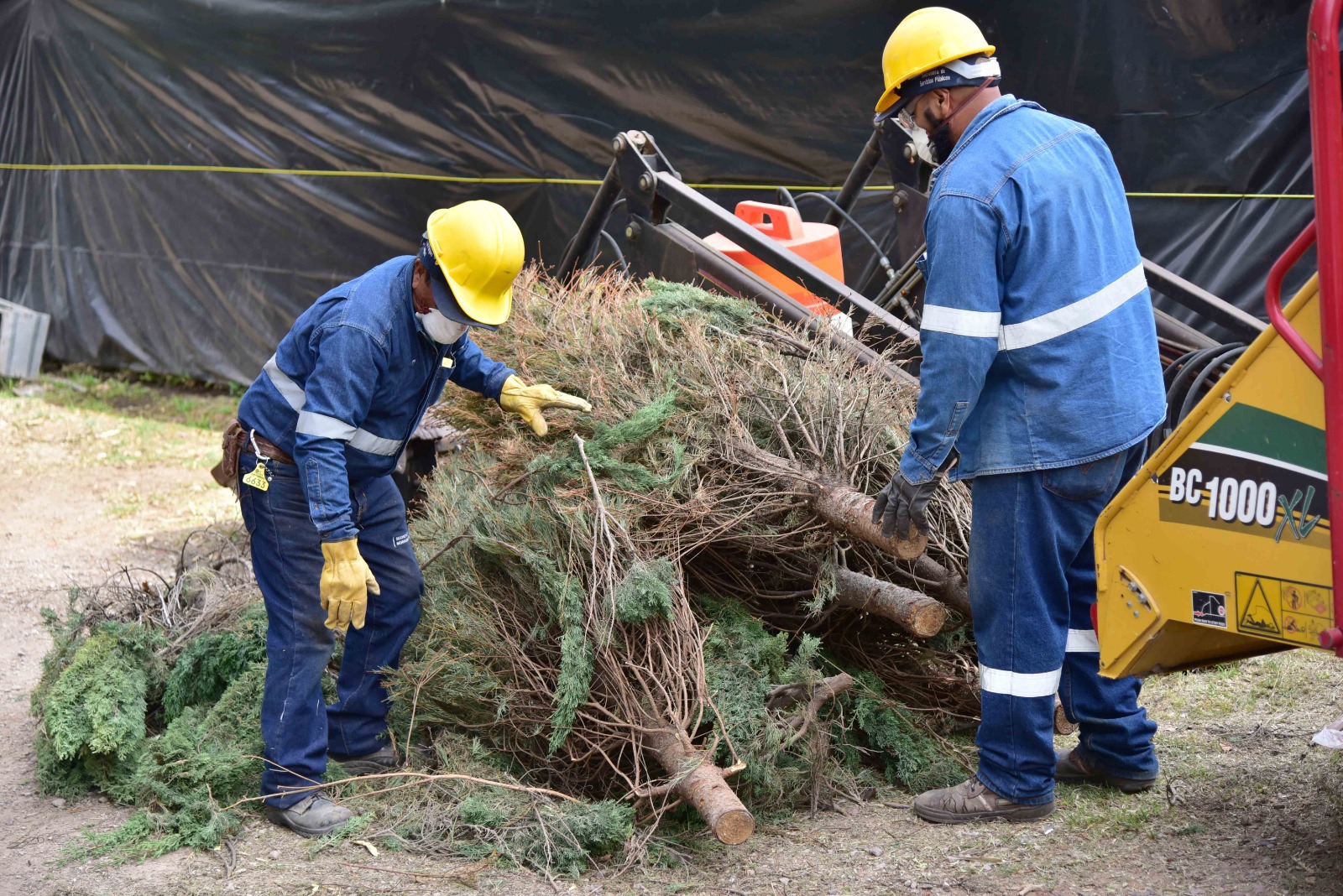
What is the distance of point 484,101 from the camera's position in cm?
837

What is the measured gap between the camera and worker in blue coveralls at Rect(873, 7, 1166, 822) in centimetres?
304

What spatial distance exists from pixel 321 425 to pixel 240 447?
1.50 ft

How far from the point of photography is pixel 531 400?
3.92m

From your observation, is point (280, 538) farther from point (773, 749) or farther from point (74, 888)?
point (773, 749)

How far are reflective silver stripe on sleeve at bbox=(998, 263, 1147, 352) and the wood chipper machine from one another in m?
0.42

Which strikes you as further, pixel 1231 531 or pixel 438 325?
pixel 438 325

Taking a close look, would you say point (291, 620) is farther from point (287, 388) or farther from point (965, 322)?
point (965, 322)

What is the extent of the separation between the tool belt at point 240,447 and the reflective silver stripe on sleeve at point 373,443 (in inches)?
8.6

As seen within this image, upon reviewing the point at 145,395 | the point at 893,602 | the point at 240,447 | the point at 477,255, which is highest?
the point at 477,255

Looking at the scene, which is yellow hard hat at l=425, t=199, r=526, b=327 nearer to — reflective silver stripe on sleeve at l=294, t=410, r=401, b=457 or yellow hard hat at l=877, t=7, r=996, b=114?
reflective silver stripe on sleeve at l=294, t=410, r=401, b=457

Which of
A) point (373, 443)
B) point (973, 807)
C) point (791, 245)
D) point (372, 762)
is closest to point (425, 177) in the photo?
point (791, 245)

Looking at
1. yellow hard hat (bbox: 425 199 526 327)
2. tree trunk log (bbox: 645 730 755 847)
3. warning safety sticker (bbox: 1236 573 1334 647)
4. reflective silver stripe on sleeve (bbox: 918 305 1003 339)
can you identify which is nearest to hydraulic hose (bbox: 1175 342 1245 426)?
reflective silver stripe on sleeve (bbox: 918 305 1003 339)

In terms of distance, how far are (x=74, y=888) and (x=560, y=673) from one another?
138 centimetres

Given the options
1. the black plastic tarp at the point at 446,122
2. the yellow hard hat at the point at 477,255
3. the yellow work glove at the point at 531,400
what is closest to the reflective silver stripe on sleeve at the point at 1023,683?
the yellow work glove at the point at 531,400
